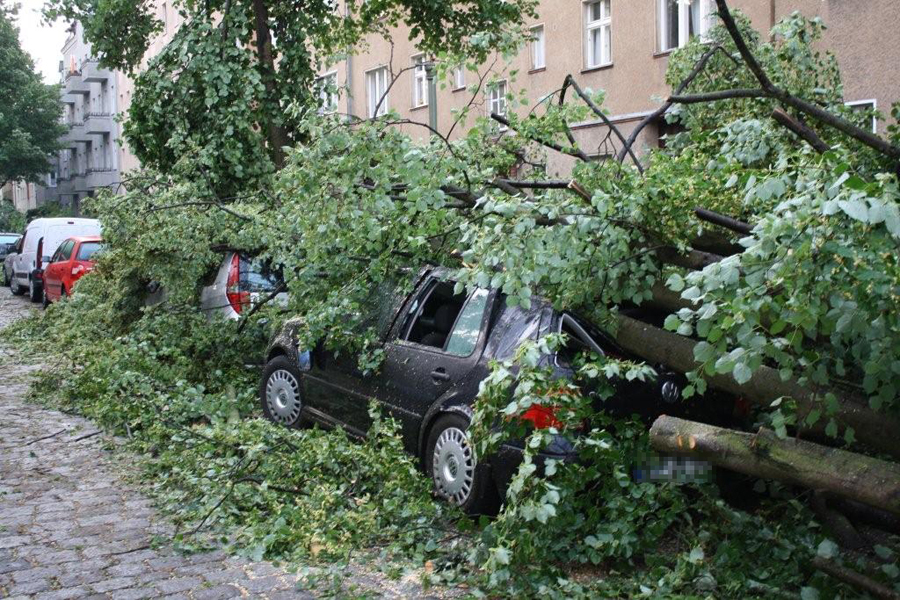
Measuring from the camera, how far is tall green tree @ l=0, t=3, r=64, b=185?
194ft

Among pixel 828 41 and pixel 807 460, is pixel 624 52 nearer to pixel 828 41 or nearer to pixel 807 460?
pixel 828 41

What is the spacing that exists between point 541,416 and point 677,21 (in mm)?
16370

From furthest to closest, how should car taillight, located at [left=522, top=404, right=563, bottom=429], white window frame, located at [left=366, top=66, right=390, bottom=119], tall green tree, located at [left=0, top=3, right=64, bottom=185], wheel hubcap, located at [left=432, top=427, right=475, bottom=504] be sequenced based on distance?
tall green tree, located at [left=0, top=3, right=64, bottom=185] → white window frame, located at [left=366, top=66, right=390, bottom=119] → wheel hubcap, located at [left=432, top=427, right=475, bottom=504] → car taillight, located at [left=522, top=404, right=563, bottom=429]

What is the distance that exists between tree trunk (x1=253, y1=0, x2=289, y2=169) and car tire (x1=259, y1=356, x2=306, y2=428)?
730 centimetres

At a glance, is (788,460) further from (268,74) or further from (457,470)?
(268,74)

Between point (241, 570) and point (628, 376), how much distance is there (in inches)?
87.4

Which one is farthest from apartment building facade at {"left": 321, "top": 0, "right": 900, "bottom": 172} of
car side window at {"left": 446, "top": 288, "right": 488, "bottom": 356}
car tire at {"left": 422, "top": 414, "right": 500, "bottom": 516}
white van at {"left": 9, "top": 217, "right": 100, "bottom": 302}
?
white van at {"left": 9, "top": 217, "right": 100, "bottom": 302}

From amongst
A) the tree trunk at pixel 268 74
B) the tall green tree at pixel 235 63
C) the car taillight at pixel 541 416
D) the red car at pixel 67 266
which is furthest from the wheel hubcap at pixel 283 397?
the red car at pixel 67 266

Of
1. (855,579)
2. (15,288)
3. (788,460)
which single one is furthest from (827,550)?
(15,288)

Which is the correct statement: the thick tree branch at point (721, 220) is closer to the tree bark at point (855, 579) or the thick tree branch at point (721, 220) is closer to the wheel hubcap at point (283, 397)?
the tree bark at point (855, 579)

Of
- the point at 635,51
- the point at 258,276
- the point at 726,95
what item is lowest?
the point at 258,276

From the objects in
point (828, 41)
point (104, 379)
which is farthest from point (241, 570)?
point (828, 41)

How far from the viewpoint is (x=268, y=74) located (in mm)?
16172

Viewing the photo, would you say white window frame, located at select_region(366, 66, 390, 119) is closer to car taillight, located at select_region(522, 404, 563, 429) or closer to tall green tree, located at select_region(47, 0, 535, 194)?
tall green tree, located at select_region(47, 0, 535, 194)
